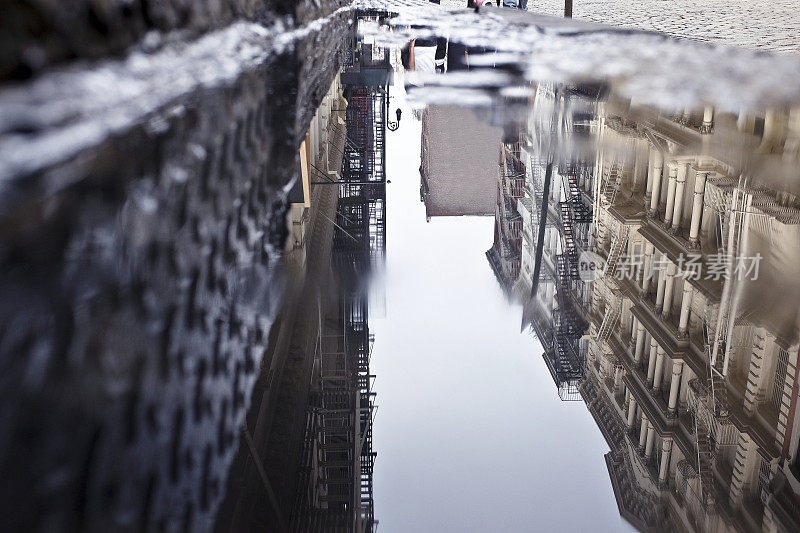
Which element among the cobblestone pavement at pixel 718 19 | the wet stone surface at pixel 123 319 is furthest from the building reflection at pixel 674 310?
the cobblestone pavement at pixel 718 19

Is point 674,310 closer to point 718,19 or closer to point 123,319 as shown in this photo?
point 123,319

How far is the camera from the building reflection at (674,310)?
828mm

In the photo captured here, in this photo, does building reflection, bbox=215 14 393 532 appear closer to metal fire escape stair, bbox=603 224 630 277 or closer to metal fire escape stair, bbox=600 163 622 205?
metal fire escape stair, bbox=603 224 630 277

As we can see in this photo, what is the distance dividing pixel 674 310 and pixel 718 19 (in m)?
15.2

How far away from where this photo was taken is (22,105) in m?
0.92

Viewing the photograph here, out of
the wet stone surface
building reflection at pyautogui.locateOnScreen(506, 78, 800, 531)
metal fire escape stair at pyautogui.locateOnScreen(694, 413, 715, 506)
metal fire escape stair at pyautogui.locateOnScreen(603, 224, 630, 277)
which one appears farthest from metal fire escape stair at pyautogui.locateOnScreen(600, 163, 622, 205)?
metal fire escape stair at pyautogui.locateOnScreen(694, 413, 715, 506)

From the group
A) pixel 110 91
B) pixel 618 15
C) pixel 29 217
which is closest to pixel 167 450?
pixel 29 217

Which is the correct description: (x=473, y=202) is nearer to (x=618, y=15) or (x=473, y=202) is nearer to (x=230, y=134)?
(x=230, y=134)

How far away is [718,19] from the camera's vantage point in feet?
49.3

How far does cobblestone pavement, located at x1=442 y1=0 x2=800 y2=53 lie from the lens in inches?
426

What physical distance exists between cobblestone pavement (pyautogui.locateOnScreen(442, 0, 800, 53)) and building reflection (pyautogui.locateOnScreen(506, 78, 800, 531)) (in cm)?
805

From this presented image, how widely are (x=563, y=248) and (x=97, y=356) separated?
105 cm

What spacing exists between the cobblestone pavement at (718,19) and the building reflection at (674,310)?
8.05 metres

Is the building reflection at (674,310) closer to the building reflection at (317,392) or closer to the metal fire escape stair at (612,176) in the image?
the metal fire escape stair at (612,176)
